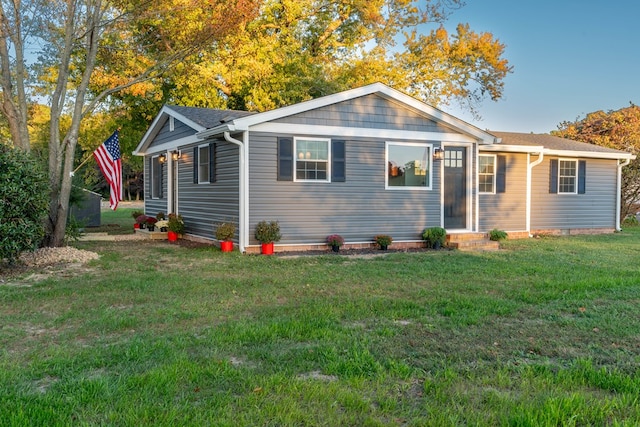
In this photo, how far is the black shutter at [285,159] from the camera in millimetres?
10508

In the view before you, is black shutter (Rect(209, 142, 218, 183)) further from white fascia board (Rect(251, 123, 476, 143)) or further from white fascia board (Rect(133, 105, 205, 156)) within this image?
white fascia board (Rect(251, 123, 476, 143))

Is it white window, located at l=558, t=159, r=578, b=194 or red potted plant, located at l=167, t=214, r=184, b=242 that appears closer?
red potted plant, located at l=167, t=214, r=184, b=242

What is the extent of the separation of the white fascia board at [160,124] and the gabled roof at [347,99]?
1.05m

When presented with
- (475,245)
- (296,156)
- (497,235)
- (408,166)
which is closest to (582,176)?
(497,235)

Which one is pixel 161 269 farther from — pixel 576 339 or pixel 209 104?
pixel 209 104

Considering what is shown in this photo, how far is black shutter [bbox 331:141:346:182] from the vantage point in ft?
36.0

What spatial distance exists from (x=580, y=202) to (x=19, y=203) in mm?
14528

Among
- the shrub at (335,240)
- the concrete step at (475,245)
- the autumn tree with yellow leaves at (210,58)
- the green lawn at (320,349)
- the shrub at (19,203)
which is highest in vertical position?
the autumn tree with yellow leaves at (210,58)

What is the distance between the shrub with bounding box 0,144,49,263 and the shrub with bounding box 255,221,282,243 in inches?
152

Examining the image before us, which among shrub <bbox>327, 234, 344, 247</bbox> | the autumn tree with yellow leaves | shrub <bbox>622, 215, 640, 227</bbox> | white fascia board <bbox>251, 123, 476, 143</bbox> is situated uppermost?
the autumn tree with yellow leaves

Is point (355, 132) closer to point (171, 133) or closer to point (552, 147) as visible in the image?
point (171, 133)

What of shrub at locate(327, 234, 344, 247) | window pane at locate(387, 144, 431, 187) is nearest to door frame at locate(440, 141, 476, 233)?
window pane at locate(387, 144, 431, 187)

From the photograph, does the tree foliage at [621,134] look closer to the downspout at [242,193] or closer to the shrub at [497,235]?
the shrub at [497,235]

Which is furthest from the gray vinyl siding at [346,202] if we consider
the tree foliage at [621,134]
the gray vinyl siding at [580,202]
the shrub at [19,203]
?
the tree foliage at [621,134]
